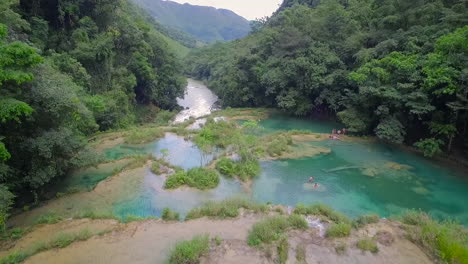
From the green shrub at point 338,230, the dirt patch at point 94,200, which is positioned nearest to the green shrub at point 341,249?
the green shrub at point 338,230

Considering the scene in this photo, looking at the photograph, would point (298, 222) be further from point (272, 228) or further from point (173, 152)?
point (173, 152)

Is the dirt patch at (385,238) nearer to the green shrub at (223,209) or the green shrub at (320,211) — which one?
the green shrub at (320,211)

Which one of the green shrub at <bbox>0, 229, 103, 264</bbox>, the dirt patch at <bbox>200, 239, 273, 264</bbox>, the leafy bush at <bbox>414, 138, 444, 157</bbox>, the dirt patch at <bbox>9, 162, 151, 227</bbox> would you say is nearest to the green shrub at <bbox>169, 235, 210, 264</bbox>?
the dirt patch at <bbox>200, 239, 273, 264</bbox>

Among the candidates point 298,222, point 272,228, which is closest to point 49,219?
point 272,228

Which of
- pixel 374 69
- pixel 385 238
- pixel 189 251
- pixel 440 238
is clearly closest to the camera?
pixel 189 251

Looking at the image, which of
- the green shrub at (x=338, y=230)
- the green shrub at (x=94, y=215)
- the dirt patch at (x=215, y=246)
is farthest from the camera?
the green shrub at (x=94, y=215)

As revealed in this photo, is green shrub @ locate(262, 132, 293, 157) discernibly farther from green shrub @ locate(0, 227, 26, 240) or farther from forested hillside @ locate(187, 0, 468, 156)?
green shrub @ locate(0, 227, 26, 240)
